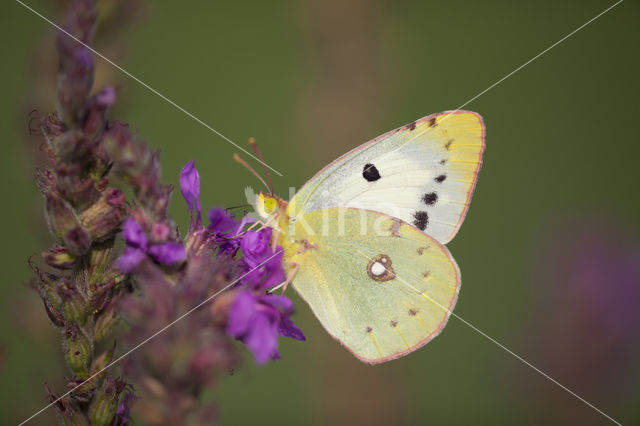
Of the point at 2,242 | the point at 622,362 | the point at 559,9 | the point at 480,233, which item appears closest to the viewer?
the point at 622,362

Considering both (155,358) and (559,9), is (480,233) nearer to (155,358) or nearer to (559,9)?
(559,9)

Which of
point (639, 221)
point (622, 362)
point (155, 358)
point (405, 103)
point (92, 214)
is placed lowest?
point (639, 221)

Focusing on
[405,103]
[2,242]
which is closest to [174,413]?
[2,242]

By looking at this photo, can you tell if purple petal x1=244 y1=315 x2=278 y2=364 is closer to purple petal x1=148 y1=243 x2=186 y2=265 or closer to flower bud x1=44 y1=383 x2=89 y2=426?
purple petal x1=148 y1=243 x2=186 y2=265

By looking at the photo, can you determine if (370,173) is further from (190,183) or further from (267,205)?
(190,183)

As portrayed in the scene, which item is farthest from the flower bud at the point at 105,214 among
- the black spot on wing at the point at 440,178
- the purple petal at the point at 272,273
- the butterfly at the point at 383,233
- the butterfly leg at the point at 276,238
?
the black spot on wing at the point at 440,178

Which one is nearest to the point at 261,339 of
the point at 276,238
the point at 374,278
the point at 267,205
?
the point at 276,238

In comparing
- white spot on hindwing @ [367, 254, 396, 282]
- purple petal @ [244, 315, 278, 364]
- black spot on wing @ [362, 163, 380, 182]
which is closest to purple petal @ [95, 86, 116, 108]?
purple petal @ [244, 315, 278, 364]
